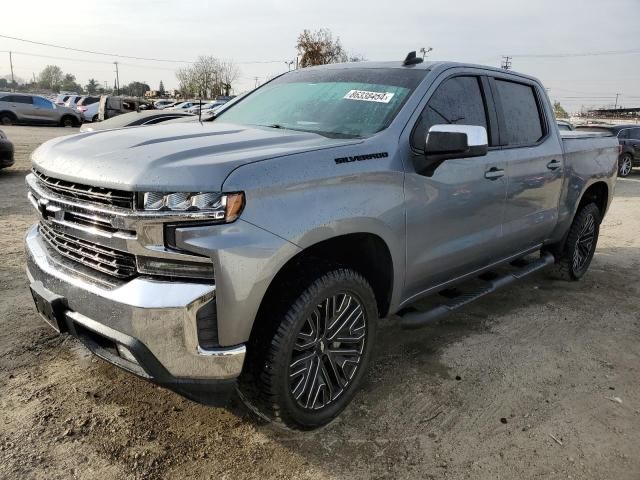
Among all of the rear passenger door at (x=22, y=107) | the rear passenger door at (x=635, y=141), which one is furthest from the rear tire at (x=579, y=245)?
the rear passenger door at (x=22, y=107)

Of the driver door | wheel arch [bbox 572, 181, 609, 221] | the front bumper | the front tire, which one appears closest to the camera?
the front bumper

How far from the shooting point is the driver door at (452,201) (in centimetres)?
304

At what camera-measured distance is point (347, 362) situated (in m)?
2.85

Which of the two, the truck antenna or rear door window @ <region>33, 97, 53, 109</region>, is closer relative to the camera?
the truck antenna

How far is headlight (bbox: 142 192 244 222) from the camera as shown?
6.92ft

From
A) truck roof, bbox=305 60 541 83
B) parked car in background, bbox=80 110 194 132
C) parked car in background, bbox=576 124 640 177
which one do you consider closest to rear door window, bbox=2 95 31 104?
parked car in background, bbox=80 110 194 132

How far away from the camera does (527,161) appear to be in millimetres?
4035

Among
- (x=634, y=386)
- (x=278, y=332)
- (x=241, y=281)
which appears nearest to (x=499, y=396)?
(x=634, y=386)

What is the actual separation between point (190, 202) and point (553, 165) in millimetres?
3370

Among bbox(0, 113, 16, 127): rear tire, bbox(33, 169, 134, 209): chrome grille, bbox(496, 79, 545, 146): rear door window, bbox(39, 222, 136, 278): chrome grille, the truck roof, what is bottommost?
bbox(0, 113, 16, 127): rear tire

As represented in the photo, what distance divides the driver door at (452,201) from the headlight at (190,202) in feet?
3.88

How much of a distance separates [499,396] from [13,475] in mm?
2542

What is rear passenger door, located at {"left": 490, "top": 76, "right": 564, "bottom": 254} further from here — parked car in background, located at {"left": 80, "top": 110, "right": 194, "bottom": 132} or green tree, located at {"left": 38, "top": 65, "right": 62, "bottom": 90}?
green tree, located at {"left": 38, "top": 65, "right": 62, "bottom": 90}

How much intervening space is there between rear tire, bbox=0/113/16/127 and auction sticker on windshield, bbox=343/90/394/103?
27.1 metres
